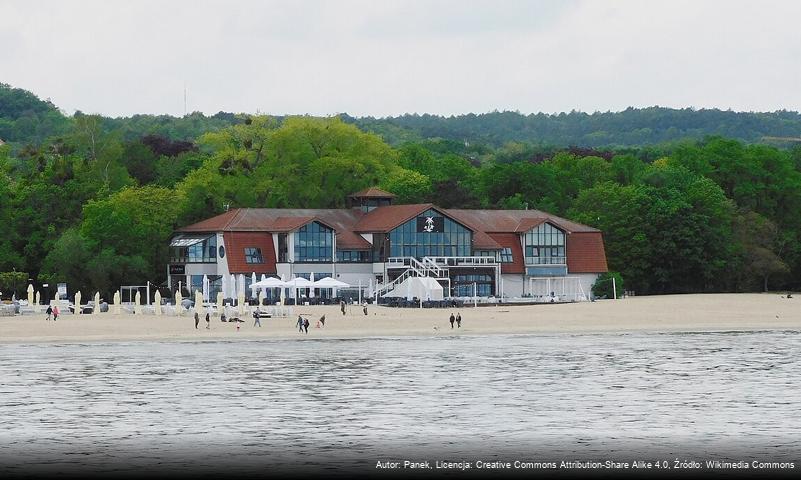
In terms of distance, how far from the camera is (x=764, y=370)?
47750 mm

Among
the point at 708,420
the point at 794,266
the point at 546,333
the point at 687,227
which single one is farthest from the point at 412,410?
the point at 794,266

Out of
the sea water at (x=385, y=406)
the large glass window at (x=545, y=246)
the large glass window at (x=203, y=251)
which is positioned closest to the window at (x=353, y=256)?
the large glass window at (x=203, y=251)

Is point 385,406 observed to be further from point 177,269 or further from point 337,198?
point 337,198

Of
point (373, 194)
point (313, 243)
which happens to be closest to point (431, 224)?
point (373, 194)

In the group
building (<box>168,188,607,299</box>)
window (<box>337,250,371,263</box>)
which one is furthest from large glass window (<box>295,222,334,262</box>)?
window (<box>337,250,371,263</box>)

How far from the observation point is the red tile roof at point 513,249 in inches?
3922

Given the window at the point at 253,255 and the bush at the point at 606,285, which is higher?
the window at the point at 253,255

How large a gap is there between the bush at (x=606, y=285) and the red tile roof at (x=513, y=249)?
5261 millimetres

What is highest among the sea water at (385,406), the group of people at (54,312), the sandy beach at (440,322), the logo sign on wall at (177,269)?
the logo sign on wall at (177,269)

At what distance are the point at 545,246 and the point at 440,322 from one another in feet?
88.6

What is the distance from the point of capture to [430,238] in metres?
96.6

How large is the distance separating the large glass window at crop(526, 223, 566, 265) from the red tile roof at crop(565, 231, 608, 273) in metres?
0.62

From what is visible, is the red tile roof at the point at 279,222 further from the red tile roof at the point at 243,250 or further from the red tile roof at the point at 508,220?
the red tile roof at the point at 508,220

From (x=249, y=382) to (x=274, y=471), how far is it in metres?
16.8
